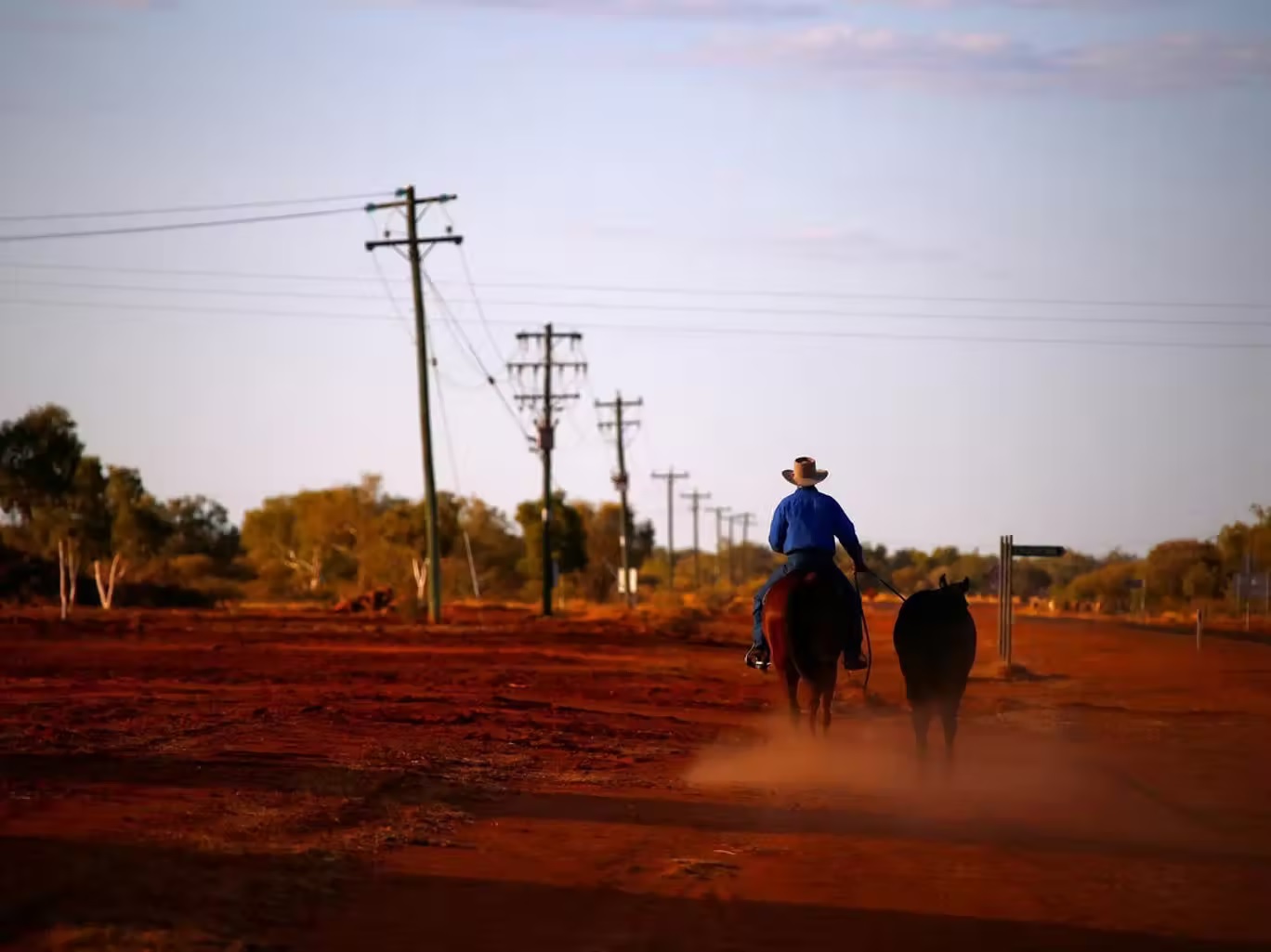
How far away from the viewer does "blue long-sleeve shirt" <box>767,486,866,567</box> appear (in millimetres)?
16734

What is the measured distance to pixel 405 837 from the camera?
11.4 m

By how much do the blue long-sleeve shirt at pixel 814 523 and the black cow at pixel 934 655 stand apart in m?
0.76

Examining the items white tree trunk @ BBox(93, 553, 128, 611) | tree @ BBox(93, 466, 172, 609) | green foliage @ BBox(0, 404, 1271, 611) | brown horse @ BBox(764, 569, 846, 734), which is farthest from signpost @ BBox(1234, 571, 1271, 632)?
tree @ BBox(93, 466, 172, 609)

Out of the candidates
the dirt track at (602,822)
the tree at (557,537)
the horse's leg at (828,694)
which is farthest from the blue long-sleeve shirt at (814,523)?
the tree at (557,537)

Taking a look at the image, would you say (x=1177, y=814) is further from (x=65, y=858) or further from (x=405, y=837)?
(x=65, y=858)

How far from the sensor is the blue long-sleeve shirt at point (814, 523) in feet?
54.9

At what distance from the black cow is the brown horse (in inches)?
27.1

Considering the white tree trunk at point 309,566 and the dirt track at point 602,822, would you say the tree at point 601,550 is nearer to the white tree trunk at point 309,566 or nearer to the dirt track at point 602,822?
the white tree trunk at point 309,566

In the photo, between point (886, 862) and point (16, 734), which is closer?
point (886, 862)

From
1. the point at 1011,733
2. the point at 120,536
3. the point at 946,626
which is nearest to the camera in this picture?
the point at 946,626

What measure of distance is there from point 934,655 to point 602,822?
5.03 meters

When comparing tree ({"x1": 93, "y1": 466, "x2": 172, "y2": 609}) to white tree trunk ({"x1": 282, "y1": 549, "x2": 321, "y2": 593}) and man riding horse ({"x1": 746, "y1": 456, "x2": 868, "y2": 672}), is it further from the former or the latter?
man riding horse ({"x1": 746, "y1": 456, "x2": 868, "y2": 672})

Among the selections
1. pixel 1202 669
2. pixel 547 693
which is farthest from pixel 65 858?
pixel 1202 669

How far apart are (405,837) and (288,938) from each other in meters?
3.05
